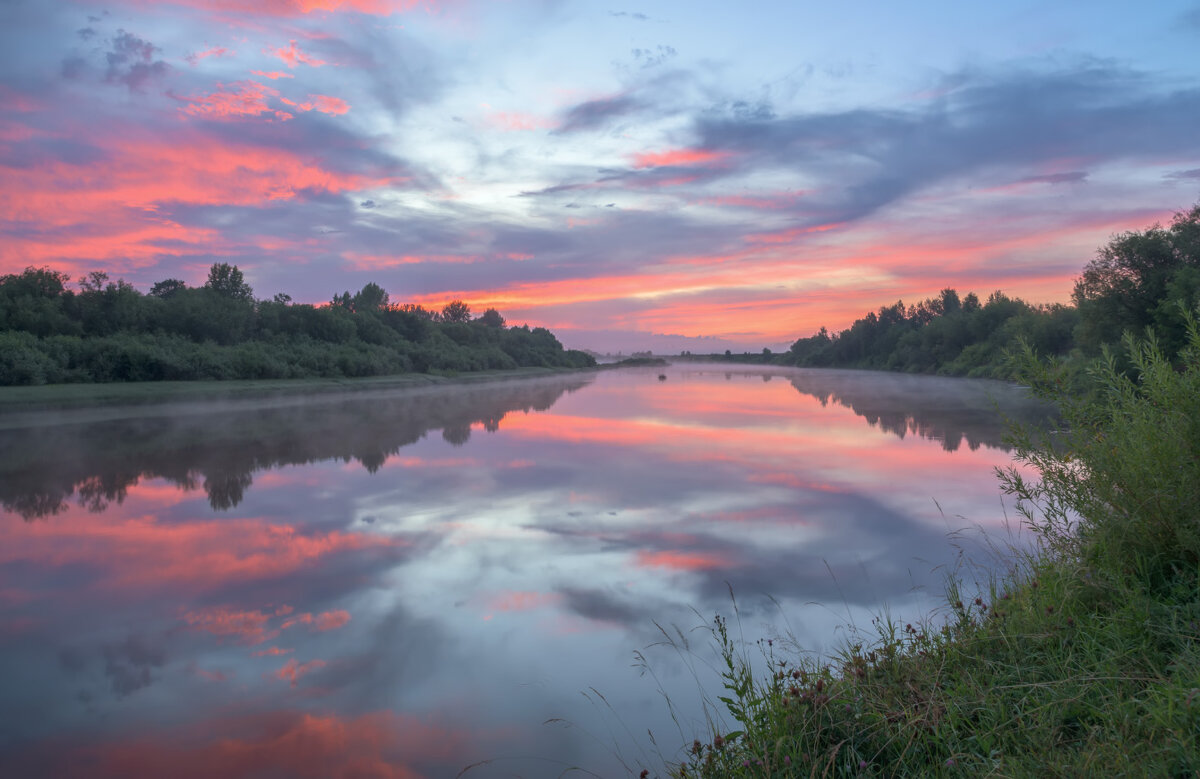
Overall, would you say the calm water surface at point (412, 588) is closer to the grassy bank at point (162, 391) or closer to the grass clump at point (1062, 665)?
the grass clump at point (1062, 665)

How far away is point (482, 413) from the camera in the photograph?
72.7ft

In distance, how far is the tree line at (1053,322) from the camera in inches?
843

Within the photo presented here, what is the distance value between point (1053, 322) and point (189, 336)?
58.7m

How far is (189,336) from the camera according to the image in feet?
111

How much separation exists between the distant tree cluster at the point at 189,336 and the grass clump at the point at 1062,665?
88.8 ft

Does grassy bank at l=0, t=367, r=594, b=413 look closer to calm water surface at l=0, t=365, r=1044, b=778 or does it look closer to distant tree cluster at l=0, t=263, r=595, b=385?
distant tree cluster at l=0, t=263, r=595, b=385

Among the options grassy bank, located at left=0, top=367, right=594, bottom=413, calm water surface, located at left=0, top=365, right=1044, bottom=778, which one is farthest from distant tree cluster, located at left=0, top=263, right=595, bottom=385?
calm water surface, located at left=0, top=365, right=1044, bottom=778

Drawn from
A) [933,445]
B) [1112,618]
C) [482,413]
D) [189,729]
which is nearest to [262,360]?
[482,413]

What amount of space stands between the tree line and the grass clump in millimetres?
826

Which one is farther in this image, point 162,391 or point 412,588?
point 162,391

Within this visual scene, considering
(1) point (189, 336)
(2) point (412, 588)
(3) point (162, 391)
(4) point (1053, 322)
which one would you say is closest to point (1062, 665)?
(2) point (412, 588)

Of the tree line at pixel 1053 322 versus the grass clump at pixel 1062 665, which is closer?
the grass clump at pixel 1062 665

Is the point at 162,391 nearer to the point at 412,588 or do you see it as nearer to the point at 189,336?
the point at 189,336

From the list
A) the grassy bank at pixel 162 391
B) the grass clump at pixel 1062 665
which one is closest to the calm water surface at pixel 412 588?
the grass clump at pixel 1062 665
